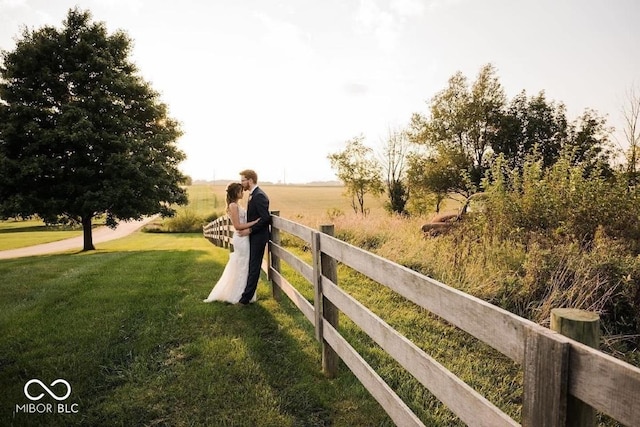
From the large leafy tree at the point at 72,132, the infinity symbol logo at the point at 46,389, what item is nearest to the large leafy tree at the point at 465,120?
the large leafy tree at the point at 72,132

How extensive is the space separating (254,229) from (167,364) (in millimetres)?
2856

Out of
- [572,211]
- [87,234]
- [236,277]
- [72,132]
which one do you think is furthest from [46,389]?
[87,234]

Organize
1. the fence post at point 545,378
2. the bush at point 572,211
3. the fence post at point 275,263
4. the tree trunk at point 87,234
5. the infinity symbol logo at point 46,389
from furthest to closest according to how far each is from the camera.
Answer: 1. the tree trunk at point 87,234
2. the bush at point 572,211
3. the fence post at point 275,263
4. the infinity symbol logo at point 46,389
5. the fence post at point 545,378

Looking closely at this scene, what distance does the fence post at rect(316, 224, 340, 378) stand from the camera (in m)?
4.35

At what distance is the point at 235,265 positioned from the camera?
280 inches

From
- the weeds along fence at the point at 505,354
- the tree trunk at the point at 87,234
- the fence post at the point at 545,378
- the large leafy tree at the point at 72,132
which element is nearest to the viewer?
the weeds along fence at the point at 505,354

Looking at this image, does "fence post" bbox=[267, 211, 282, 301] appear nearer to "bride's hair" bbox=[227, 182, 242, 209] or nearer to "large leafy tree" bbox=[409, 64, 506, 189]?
"bride's hair" bbox=[227, 182, 242, 209]

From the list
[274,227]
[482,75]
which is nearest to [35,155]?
[274,227]

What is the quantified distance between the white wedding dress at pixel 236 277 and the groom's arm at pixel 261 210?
35cm

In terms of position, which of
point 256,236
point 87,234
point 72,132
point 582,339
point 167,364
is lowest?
point 87,234

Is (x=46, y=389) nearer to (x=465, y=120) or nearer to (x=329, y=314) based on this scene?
(x=329, y=314)

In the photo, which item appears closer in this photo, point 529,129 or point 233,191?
point 233,191

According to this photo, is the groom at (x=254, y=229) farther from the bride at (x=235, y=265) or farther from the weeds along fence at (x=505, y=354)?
the weeds along fence at (x=505, y=354)

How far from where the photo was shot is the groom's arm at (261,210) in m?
6.84
